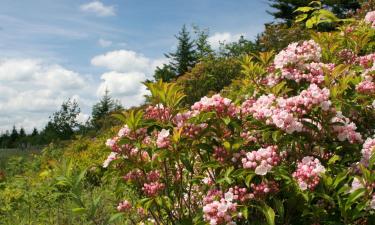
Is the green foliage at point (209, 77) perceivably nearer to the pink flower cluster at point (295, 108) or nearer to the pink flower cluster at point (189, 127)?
the pink flower cluster at point (189, 127)

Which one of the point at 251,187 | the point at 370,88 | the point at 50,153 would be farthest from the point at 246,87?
the point at 50,153

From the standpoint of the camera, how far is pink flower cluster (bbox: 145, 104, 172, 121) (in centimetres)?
369

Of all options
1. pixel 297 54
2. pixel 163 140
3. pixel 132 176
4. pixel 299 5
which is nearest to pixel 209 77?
pixel 299 5

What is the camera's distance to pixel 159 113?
3.72 meters

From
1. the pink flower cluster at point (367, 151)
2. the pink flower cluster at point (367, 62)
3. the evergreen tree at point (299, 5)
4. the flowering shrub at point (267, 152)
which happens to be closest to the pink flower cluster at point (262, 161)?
the flowering shrub at point (267, 152)

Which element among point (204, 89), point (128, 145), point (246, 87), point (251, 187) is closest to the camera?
point (251, 187)

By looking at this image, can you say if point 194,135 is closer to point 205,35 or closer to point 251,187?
point 251,187

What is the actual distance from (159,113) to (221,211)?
0.91 meters

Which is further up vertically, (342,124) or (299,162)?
(342,124)

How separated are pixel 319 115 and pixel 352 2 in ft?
94.1

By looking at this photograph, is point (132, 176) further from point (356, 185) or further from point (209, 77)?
point (209, 77)

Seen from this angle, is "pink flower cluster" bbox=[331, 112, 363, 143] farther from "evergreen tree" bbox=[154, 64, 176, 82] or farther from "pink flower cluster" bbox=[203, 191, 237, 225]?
"evergreen tree" bbox=[154, 64, 176, 82]

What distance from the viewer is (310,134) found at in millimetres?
3516

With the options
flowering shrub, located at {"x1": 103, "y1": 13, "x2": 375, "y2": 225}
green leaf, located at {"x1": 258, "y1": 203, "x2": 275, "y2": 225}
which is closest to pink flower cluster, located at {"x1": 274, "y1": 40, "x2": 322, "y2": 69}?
flowering shrub, located at {"x1": 103, "y1": 13, "x2": 375, "y2": 225}
